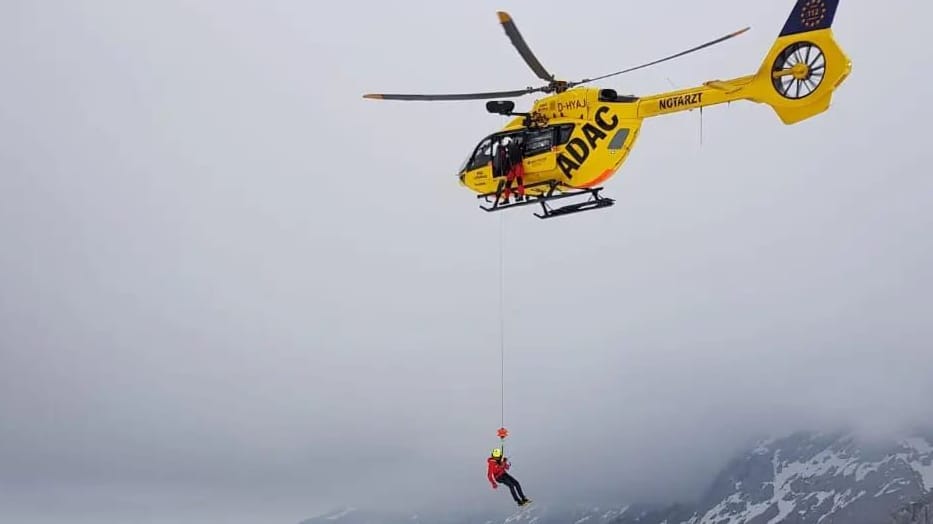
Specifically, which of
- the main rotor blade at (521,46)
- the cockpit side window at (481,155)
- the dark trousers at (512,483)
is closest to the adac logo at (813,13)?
the main rotor blade at (521,46)

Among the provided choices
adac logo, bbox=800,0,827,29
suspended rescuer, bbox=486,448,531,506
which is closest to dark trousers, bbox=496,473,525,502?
suspended rescuer, bbox=486,448,531,506

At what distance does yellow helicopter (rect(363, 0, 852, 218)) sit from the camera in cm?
5338

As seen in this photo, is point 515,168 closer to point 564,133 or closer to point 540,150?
point 540,150

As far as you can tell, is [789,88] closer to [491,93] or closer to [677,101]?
[677,101]

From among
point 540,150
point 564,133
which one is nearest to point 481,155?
point 540,150

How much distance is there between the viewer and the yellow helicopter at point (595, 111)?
175 feet

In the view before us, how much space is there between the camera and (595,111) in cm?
6119

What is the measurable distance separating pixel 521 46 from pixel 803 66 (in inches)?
497

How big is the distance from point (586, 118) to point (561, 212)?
5.06 meters

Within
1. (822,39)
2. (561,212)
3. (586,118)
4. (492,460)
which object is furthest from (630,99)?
(492,460)

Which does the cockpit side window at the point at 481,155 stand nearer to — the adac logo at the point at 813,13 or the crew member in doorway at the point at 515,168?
the crew member in doorway at the point at 515,168

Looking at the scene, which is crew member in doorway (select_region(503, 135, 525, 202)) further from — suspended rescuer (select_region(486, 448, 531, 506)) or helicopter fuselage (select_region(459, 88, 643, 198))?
suspended rescuer (select_region(486, 448, 531, 506))

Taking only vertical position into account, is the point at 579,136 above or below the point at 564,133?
below

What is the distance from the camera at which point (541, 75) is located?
61.4 meters
